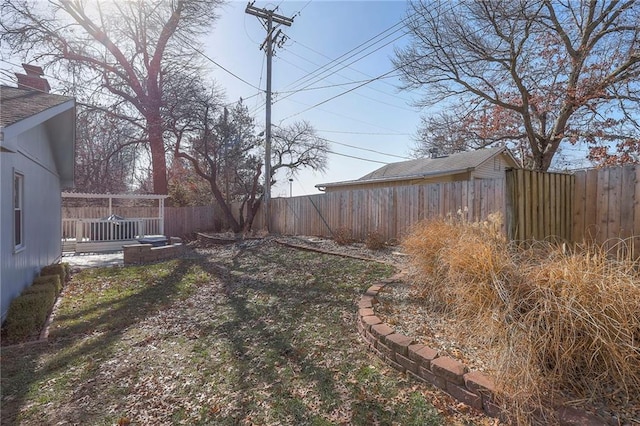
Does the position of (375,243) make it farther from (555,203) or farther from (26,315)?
(26,315)

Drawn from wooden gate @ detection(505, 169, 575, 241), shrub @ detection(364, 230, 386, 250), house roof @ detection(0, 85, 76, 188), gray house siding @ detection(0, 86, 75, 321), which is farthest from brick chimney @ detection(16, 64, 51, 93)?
wooden gate @ detection(505, 169, 575, 241)

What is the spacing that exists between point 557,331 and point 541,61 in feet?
36.5

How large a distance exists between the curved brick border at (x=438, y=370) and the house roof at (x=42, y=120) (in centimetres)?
446

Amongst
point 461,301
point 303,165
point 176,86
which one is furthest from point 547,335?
point 303,165

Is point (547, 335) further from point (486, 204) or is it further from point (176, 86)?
point (176, 86)

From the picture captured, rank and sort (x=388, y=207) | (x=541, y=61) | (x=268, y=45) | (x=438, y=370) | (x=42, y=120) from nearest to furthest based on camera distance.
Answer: (x=438, y=370) < (x=42, y=120) < (x=388, y=207) < (x=541, y=61) < (x=268, y=45)

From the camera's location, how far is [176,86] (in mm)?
13383

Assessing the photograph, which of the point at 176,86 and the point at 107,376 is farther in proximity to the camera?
the point at 176,86

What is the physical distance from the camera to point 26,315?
378 centimetres

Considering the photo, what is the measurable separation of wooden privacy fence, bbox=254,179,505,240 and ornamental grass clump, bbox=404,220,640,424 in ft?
7.58

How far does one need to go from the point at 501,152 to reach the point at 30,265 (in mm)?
15955

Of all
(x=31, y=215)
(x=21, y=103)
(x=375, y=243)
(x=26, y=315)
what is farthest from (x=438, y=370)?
(x=31, y=215)

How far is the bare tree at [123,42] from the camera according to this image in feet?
41.2

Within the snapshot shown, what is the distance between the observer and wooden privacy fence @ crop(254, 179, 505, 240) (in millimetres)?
6020
